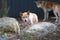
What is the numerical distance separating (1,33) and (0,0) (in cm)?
442

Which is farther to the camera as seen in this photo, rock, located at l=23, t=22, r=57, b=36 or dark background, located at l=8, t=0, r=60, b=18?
dark background, located at l=8, t=0, r=60, b=18

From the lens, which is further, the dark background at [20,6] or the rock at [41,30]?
the dark background at [20,6]

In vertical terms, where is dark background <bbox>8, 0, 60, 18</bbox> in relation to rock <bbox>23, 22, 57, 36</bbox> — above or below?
above

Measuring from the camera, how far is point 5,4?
472 inches

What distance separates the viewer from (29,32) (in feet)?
22.4

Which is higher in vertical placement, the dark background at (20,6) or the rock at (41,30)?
the dark background at (20,6)

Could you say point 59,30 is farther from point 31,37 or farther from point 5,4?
point 5,4

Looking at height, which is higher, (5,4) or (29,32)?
(5,4)

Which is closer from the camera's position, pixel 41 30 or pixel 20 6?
pixel 41 30

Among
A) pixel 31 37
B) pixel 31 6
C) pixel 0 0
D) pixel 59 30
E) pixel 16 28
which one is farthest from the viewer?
pixel 31 6

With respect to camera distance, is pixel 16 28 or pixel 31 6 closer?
pixel 16 28

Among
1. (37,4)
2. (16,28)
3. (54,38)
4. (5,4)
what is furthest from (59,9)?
(54,38)

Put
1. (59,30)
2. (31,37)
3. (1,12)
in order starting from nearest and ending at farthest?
(31,37), (59,30), (1,12)

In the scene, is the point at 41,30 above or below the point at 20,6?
below
